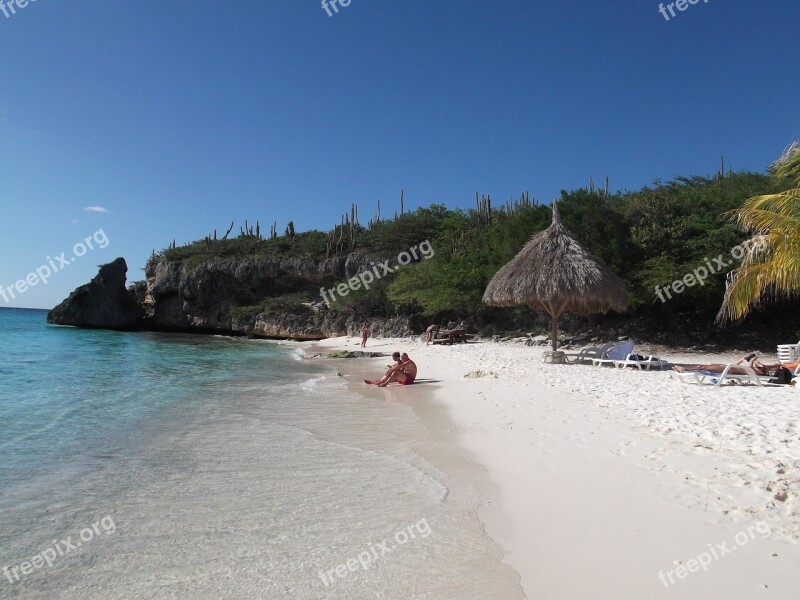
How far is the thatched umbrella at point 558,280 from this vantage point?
13734 millimetres

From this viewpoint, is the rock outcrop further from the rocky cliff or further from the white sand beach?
the white sand beach

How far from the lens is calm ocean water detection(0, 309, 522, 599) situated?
2906mm

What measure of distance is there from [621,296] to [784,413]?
8615 millimetres

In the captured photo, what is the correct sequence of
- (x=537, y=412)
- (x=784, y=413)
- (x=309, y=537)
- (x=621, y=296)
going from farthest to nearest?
1. (x=621, y=296)
2. (x=537, y=412)
3. (x=784, y=413)
4. (x=309, y=537)

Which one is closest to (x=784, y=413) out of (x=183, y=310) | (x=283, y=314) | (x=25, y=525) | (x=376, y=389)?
(x=376, y=389)

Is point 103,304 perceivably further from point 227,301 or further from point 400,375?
point 400,375

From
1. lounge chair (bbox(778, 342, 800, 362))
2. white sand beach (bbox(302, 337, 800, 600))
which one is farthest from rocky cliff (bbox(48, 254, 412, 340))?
white sand beach (bbox(302, 337, 800, 600))

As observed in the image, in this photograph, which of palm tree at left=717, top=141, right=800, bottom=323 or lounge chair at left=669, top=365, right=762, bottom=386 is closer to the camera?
A: palm tree at left=717, top=141, right=800, bottom=323

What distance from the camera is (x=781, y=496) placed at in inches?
137

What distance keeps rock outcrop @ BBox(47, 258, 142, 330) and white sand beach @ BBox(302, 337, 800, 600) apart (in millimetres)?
48417

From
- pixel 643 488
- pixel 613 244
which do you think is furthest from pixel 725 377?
pixel 613 244

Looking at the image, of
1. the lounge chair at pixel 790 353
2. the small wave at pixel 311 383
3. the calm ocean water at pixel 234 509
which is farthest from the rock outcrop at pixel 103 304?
the lounge chair at pixel 790 353

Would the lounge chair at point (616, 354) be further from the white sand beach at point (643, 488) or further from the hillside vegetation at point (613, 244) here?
the hillside vegetation at point (613, 244)

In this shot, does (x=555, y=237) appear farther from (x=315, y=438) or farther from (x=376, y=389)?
(x=315, y=438)
